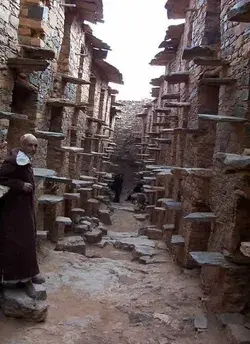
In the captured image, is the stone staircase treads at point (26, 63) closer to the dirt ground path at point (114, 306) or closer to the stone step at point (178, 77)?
the dirt ground path at point (114, 306)

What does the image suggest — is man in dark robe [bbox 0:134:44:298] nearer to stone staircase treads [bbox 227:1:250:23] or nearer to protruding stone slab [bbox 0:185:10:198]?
protruding stone slab [bbox 0:185:10:198]

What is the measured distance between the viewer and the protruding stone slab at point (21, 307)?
5004 mm

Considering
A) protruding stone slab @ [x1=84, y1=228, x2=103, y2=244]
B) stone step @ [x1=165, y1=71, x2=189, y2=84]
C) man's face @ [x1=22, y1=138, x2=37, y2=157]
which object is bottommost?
protruding stone slab @ [x1=84, y1=228, x2=103, y2=244]

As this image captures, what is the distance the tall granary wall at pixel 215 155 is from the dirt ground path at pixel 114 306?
548 millimetres

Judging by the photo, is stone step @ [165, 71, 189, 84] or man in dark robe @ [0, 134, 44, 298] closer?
man in dark robe @ [0, 134, 44, 298]

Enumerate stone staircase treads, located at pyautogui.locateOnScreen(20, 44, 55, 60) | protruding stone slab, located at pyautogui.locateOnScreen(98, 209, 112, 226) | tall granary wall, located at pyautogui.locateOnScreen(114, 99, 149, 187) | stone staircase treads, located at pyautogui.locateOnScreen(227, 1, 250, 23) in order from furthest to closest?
tall granary wall, located at pyautogui.locateOnScreen(114, 99, 149, 187), protruding stone slab, located at pyautogui.locateOnScreen(98, 209, 112, 226), stone staircase treads, located at pyautogui.locateOnScreen(20, 44, 55, 60), stone staircase treads, located at pyautogui.locateOnScreen(227, 1, 250, 23)

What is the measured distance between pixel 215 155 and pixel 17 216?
329 centimetres

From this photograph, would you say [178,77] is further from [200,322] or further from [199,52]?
[200,322]

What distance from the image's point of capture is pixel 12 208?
4961mm

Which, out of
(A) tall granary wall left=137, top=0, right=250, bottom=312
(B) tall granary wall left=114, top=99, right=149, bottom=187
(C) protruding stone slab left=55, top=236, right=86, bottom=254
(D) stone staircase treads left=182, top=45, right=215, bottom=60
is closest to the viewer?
(A) tall granary wall left=137, top=0, right=250, bottom=312

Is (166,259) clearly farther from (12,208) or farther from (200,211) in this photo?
(12,208)

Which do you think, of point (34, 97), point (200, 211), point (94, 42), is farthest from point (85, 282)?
point (94, 42)

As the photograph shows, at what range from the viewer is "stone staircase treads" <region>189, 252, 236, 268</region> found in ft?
18.1

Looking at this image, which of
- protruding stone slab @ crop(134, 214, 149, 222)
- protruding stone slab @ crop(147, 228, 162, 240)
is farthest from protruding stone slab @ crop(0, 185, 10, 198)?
protruding stone slab @ crop(134, 214, 149, 222)
